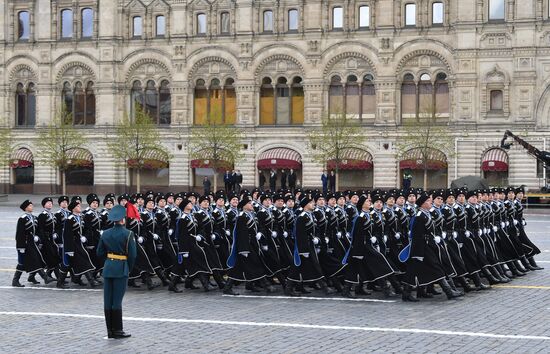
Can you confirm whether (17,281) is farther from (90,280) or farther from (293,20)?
(293,20)

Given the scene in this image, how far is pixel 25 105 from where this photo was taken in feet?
212

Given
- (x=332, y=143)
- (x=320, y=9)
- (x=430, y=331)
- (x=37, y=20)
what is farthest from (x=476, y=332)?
(x=37, y=20)

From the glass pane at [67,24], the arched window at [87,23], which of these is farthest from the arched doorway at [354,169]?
the glass pane at [67,24]

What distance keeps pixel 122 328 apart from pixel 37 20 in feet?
171

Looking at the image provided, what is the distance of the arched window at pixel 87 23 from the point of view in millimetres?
62594

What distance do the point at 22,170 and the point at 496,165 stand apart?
98.7ft

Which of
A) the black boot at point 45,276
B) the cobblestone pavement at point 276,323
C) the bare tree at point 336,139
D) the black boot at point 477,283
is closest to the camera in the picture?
the cobblestone pavement at point 276,323

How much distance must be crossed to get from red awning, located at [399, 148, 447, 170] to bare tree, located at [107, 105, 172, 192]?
46.9 feet

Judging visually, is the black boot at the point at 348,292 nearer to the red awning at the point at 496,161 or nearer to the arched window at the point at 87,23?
the red awning at the point at 496,161

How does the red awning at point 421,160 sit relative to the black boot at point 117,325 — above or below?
above

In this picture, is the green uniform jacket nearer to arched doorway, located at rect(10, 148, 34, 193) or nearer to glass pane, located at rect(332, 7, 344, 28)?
glass pane, located at rect(332, 7, 344, 28)

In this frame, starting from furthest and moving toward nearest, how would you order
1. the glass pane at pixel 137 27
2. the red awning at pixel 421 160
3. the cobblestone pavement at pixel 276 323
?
the glass pane at pixel 137 27
the red awning at pixel 421 160
the cobblestone pavement at pixel 276 323

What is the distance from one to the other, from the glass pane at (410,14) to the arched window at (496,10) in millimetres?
4227

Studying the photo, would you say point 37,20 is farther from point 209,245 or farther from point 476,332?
point 476,332
